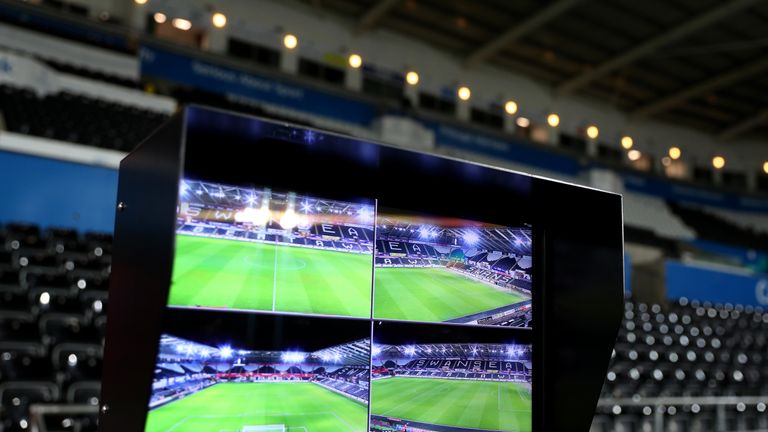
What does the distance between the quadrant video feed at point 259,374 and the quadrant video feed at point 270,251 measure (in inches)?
1.5

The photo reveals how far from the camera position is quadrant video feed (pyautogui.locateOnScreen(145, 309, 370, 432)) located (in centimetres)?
137

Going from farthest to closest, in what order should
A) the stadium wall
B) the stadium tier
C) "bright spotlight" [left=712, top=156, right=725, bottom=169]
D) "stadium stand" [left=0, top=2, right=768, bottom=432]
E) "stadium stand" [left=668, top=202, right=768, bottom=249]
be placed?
1. "bright spotlight" [left=712, top=156, right=725, bottom=169]
2. "stadium stand" [left=668, top=202, right=768, bottom=249]
3. the stadium wall
4. the stadium tier
5. "stadium stand" [left=0, top=2, right=768, bottom=432]

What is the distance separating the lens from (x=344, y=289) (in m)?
1.62

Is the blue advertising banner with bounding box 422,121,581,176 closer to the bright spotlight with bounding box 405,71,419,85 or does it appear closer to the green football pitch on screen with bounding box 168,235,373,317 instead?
the bright spotlight with bounding box 405,71,419,85

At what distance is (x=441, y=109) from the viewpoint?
18.6m

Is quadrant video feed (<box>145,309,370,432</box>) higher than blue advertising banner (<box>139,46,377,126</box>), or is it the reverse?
blue advertising banner (<box>139,46,377,126</box>)

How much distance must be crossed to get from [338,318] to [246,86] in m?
15.0

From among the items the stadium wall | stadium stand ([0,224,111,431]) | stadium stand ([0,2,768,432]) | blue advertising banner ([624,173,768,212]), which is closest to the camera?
stadium stand ([0,224,111,431])

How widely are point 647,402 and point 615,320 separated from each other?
4.46 meters

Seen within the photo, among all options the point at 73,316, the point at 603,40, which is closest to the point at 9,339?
the point at 73,316

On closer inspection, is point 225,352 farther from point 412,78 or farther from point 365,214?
point 412,78

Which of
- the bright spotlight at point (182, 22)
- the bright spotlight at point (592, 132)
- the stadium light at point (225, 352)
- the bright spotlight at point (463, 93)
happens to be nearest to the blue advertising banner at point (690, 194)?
the bright spotlight at point (592, 132)

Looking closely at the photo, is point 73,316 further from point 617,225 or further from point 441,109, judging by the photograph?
point 441,109

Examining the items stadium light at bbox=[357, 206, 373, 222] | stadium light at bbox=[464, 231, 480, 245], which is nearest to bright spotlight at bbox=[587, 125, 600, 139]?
stadium light at bbox=[464, 231, 480, 245]
